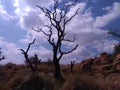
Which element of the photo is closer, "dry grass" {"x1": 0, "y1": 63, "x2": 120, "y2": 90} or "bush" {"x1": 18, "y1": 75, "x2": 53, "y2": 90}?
"dry grass" {"x1": 0, "y1": 63, "x2": 120, "y2": 90}

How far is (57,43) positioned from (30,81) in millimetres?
6107

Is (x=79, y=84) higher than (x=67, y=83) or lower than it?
lower

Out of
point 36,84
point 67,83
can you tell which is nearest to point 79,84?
point 67,83

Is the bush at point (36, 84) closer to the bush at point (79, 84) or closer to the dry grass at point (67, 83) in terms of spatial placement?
the dry grass at point (67, 83)

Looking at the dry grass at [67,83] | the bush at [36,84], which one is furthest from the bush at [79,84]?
the bush at [36,84]

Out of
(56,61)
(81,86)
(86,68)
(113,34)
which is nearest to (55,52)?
(56,61)

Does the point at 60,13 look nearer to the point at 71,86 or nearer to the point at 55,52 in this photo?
the point at 55,52

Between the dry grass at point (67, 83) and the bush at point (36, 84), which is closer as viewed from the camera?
the dry grass at point (67, 83)

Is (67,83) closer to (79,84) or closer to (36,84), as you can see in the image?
(79,84)

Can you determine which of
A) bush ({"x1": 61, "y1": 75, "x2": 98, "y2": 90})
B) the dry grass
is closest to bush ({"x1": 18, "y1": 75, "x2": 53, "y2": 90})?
the dry grass

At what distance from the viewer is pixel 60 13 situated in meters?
33.7

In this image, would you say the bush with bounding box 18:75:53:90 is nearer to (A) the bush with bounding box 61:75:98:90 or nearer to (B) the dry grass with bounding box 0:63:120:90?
(B) the dry grass with bounding box 0:63:120:90

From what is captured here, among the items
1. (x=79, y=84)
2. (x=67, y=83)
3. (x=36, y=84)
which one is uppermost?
(x=36, y=84)

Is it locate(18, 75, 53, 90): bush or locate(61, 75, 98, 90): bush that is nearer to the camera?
locate(61, 75, 98, 90): bush
